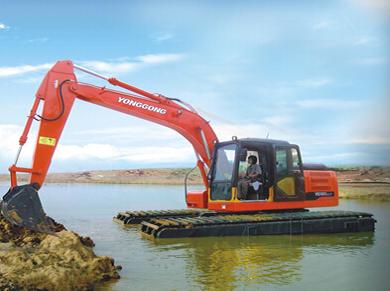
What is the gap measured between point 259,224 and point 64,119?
5308mm

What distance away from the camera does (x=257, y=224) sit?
1255cm

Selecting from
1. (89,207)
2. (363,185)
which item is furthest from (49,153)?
Answer: (363,185)

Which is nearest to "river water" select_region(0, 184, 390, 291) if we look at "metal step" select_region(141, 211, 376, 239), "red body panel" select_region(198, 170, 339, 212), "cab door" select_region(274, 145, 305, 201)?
"metal step" select_region(141, 211, 376, 239)

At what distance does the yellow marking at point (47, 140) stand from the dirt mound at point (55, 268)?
303 centimetres

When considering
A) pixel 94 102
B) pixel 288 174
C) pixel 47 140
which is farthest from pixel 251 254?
pixel 94 102

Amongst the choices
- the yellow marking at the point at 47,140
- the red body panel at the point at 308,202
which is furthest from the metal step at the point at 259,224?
the yellow marking at the point at 47,140

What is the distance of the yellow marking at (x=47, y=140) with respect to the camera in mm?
11242

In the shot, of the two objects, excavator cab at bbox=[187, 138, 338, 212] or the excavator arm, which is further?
excavator cab at bbox=[187, 138, 338, 212]

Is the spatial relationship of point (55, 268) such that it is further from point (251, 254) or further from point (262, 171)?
point (262, 171)

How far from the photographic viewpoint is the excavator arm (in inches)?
396

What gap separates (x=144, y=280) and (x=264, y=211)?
632cm

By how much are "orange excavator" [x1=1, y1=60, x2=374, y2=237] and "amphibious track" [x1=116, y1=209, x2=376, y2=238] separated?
1.37ft

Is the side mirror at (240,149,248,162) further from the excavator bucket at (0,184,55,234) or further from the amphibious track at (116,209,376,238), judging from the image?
the excavator bucket at (0,184,55,234)

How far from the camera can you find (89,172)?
62188 millimetres
